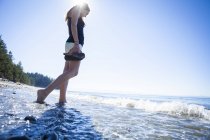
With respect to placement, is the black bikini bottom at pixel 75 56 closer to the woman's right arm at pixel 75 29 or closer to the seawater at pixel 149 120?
the woman's right arm at pixel 75 29

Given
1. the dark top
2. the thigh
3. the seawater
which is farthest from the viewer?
the dark top

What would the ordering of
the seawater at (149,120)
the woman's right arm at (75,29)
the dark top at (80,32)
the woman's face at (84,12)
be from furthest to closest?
→ the woman's face at (84,12), the dark top at (80,32), the woman's right arm at (75,29), the seawater at (149,120)

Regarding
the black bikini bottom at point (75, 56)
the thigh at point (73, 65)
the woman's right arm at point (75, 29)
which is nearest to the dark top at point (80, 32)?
the woman's right arm at point (75, 29)

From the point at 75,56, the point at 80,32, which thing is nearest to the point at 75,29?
the point at 80,32

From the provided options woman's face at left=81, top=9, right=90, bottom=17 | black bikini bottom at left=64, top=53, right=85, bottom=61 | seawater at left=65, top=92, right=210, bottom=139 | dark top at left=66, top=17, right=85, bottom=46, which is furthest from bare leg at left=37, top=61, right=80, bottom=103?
woman's face at left=81, top=9, right=90, bottom=17

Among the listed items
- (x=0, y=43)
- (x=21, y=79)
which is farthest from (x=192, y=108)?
(x=21, y=79)

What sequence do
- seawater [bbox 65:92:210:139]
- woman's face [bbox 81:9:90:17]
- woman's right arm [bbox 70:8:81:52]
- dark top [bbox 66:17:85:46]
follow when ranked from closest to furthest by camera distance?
seawater [bbox 65:92:210:139]
woman's right arm [bbox 70:8:81:52]
dark top [bbox 66:17:85:46]
woman's face [bbox 81:9:90:17]

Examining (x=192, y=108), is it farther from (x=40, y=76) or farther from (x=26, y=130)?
(x=40, y=76)

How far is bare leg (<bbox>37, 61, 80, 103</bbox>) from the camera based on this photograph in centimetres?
538

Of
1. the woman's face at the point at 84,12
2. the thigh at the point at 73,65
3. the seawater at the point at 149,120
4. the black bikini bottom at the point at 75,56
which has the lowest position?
the seawater at the point at 149,120

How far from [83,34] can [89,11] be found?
0.71 meters

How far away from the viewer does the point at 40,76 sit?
15675 cm

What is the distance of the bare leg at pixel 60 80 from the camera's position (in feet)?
17.7

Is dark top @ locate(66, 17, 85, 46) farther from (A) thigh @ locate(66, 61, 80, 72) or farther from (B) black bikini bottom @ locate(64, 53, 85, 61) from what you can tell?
(A) thigh @ locate(66, 61, 80, 72)
